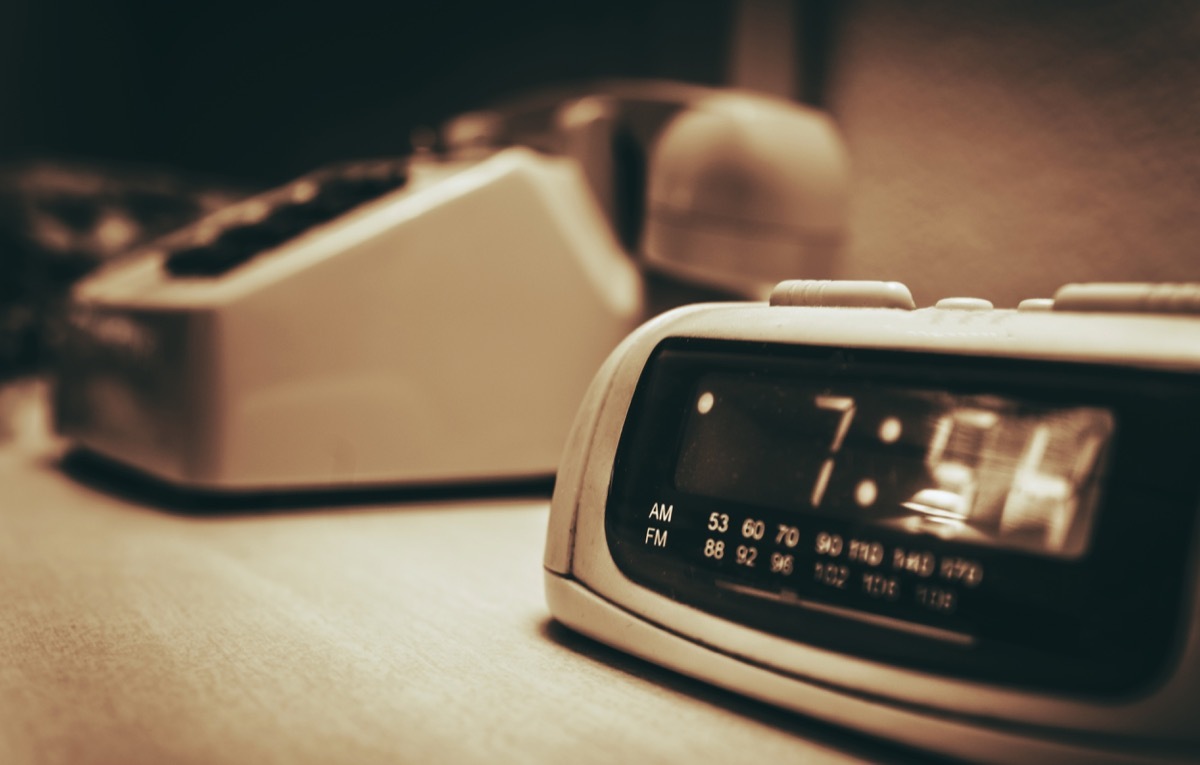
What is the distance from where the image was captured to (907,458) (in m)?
0.30

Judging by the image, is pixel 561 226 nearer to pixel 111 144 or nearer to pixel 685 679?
pixel 685 679

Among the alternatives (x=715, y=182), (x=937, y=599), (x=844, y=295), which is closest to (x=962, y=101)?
(x=715, y=182)

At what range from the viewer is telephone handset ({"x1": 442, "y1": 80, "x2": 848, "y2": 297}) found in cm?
65

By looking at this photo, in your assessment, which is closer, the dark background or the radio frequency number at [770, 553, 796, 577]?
the radio frequency number at [770, 553, 796, 577]

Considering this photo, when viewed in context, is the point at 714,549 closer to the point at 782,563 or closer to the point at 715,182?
the point at 782,563

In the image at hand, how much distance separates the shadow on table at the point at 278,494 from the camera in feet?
2.12

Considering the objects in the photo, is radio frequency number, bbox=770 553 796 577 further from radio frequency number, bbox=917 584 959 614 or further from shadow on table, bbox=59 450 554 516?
shadow on table, bbox=59 450 554 516

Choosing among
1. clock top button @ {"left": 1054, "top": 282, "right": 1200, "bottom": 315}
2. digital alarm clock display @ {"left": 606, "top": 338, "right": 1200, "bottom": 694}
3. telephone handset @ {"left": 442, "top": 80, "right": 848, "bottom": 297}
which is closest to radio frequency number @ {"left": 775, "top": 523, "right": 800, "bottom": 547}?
digital alarm clock display @ {"left": 606, "top": 338, "right": 1200, "bottom": 694}

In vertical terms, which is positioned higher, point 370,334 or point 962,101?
point 962,101

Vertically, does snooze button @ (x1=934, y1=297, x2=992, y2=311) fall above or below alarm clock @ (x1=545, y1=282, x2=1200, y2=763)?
above

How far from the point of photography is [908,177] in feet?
2.47

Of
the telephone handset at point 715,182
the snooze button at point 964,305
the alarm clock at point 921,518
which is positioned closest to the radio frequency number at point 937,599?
the alarm clock at point 921,518

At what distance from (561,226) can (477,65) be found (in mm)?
604

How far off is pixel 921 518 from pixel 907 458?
20mm
